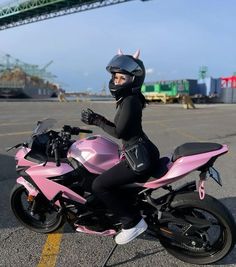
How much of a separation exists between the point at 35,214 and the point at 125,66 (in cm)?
200

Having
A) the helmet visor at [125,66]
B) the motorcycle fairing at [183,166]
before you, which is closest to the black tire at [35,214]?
the motorcycle fairing at [183,166]

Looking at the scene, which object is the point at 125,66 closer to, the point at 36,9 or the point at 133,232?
the point at 133,232

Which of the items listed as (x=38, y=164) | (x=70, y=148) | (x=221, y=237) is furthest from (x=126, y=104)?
(x=221, y=237)

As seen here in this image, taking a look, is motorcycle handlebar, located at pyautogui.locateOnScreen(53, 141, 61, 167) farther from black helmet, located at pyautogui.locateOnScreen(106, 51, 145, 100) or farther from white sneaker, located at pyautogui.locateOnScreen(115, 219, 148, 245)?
white sneaker, located at pyautogui.locateOnScreen(115, 219, 148, 245)

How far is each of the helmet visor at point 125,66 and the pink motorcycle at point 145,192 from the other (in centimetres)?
75

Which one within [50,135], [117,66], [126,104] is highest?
[117,66]

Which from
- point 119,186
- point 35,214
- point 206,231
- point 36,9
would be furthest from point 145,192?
point 36,9

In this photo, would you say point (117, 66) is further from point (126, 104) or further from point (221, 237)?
point (221, 237)

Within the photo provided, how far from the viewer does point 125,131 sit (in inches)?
149

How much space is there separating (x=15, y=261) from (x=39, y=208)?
0.66 m

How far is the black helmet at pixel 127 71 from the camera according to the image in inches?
147

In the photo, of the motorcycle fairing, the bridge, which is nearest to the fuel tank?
the motorcycle fairing

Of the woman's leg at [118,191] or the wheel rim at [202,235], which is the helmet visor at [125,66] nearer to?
the woman's leg at [118,191]

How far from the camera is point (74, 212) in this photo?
421cm
